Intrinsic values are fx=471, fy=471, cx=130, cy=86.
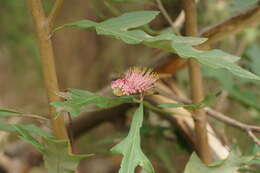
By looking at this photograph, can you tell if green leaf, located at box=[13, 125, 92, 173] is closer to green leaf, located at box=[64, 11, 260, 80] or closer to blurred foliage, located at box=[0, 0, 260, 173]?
green leaf, located at box=[64, 11, 260, 80]

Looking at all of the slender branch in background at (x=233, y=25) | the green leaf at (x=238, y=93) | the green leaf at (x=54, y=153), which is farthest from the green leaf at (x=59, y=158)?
the green leaf at (x=238, y=93)

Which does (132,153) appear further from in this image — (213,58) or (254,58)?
(254,58)

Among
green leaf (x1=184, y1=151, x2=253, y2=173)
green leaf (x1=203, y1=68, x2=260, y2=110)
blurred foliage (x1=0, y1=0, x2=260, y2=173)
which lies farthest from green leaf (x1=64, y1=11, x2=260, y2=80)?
blurred foliage (x1=0, y1=0, x2=260, y2=173)

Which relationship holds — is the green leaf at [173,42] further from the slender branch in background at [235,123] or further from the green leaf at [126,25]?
the slender branch in background at [235,123]

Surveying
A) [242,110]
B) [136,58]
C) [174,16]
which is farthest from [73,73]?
[174,16]

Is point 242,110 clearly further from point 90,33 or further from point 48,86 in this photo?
point 48,86

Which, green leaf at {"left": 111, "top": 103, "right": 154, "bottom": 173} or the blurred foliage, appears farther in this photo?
the blurred foliage

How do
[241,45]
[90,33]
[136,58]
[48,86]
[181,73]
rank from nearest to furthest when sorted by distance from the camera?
[48,86]
[181,73]
[241,45]
[136,58]
[90,33]
